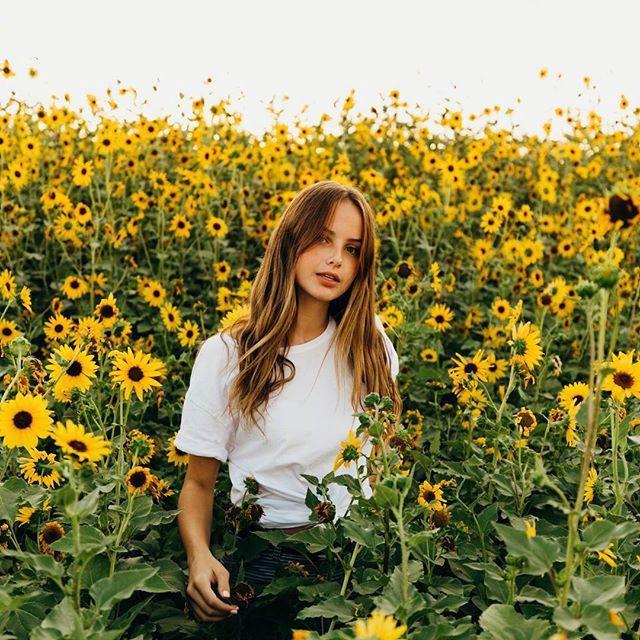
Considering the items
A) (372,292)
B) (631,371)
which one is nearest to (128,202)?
(372,292)

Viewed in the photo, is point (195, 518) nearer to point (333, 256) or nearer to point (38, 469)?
point (38, 469)

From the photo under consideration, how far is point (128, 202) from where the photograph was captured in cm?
460

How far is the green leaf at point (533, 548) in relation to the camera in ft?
3.96

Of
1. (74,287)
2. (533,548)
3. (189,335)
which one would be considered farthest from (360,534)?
(74,287)

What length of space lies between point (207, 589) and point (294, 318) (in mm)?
782

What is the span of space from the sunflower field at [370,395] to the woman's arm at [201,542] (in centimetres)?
5

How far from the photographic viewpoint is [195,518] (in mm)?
2092

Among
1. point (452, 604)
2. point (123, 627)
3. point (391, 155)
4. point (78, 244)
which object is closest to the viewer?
point (123, 627)

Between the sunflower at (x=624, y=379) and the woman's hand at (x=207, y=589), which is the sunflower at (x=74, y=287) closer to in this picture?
the woman's hand at (x=207, y=589)

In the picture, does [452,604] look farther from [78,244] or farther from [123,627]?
[78,244]

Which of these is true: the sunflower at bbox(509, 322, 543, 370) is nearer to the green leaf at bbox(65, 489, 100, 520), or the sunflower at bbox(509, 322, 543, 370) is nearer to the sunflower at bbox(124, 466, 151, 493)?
the sunflower at bbox(124, 466, 151, 493)

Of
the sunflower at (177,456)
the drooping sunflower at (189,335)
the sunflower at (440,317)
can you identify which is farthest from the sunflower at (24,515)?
the sunflower at (440,317)

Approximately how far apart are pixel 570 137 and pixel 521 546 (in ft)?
18.3

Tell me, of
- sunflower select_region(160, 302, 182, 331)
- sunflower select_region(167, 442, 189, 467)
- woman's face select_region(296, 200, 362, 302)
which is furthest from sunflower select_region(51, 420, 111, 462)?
sunflower select_region(160, 302, 182, 331)
